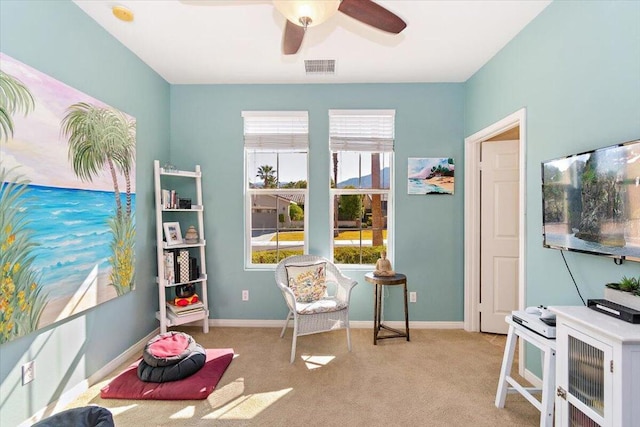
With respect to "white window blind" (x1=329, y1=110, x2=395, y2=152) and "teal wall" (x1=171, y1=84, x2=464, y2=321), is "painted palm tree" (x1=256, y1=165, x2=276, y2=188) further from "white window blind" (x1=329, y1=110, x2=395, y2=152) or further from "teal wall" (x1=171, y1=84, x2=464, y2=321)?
"white window blind" (x1=329, y1=110, x2=395, y2=152)

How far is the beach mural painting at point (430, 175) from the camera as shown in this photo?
353 centimetres

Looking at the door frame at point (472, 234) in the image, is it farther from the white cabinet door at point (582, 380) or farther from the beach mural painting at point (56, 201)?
the beach mural painting at point (56, 201)

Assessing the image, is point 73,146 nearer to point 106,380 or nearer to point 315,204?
point 106,380

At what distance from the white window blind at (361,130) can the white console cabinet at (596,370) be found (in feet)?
7.87

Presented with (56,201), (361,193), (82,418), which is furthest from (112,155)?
(361,193)

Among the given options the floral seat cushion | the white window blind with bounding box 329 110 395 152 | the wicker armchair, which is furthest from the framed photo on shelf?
the white window blind with bounding box 329 110 395 152

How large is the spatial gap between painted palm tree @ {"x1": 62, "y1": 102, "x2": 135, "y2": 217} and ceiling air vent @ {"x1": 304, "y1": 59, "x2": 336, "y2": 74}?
1740 mm

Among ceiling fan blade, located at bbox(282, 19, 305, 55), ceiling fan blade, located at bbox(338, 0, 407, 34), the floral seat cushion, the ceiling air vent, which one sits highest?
the ceiling air vent

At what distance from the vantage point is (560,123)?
2.12m

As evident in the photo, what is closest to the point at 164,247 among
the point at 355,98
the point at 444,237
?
the point at 355,98

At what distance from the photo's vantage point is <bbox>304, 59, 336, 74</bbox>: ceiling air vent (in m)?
3.08

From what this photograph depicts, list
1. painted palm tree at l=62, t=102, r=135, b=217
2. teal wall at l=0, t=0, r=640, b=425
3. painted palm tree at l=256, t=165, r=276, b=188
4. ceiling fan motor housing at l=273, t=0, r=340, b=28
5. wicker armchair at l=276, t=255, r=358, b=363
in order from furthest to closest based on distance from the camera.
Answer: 1. painted palm tree at l=256, t=165, r=276, b=188
2. wicker armchair at l=276, t=255, r=358, b=363
3. painted palm tree at l=62, t=102, r=135, b=217
4. teal wall at l=0, t=0, r=640, b=425
5. ceiling fan motor housing at l=273, t=0, r=340, b=28

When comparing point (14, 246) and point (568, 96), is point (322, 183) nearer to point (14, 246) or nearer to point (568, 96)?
point (568, 96)

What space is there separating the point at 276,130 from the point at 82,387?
2.87 meters
